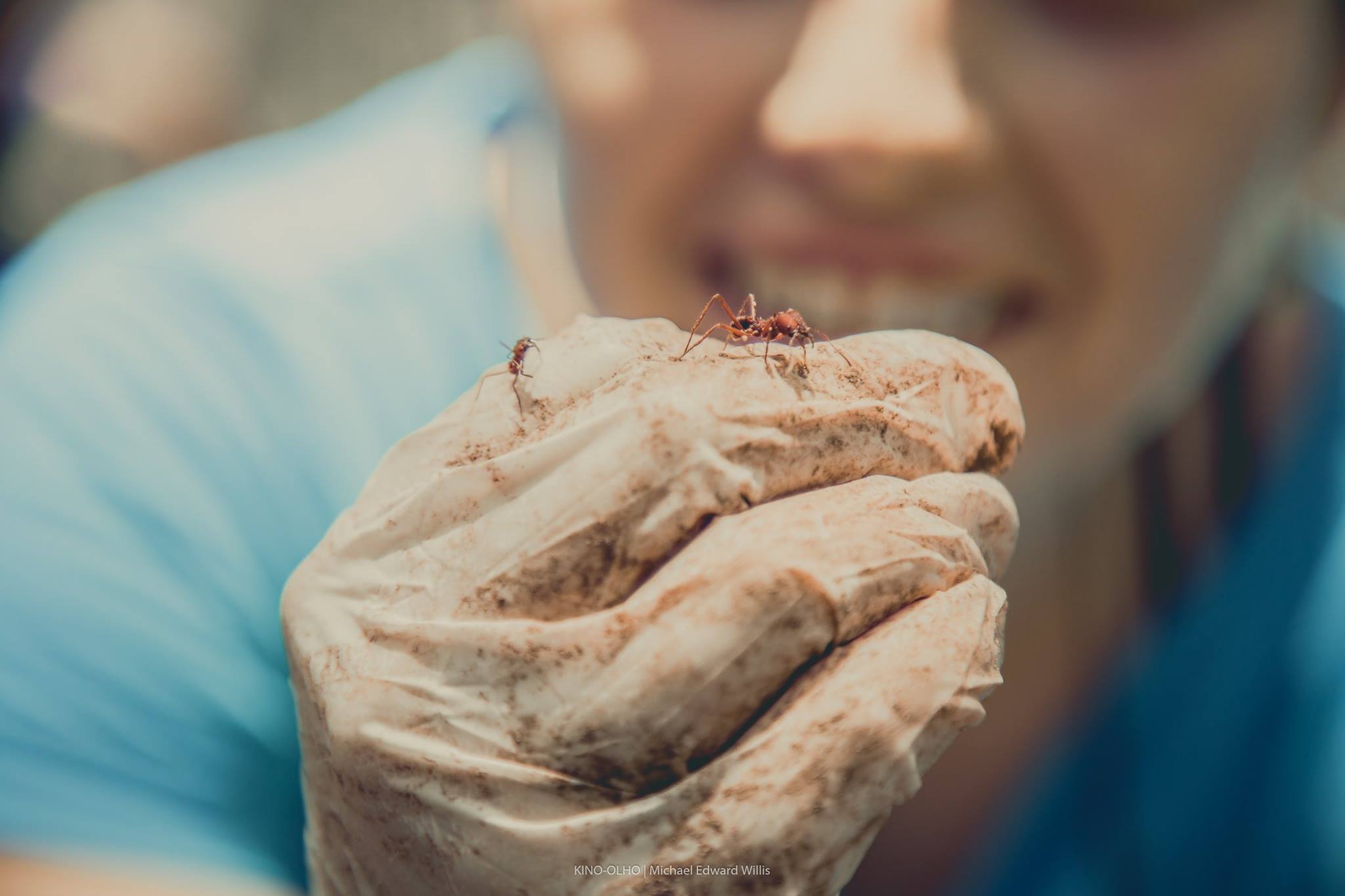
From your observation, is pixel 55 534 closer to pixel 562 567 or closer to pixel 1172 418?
pixel 562 567

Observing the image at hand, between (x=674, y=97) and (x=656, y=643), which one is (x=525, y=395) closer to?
(x=656, y=643)

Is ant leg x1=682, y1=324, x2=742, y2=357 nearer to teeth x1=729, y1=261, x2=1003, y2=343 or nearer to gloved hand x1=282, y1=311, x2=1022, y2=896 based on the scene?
gloved hand x1=282, y1=311, x2=1022, y2=896

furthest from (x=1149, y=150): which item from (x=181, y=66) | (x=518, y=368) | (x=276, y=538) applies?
(x=181, y=66)

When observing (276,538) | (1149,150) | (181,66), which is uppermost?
(181,66)

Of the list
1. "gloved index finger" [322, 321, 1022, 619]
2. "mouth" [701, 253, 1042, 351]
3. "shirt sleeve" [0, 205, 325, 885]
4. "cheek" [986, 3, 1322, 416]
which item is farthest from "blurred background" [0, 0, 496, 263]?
"gloved index finger" [322, 321, 1022, 619]

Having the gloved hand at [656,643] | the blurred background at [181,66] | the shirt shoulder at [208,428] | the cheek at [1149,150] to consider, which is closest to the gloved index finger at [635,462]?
the gloved hand at [656,643]

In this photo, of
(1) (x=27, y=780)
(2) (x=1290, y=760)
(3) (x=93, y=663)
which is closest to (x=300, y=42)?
(3) (x=93, y=663)
